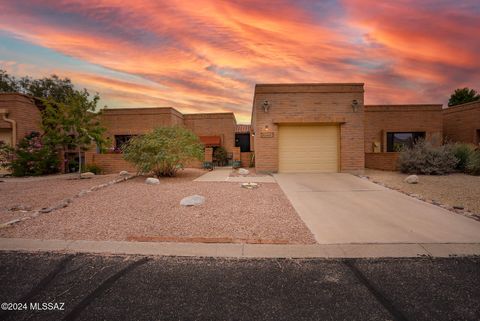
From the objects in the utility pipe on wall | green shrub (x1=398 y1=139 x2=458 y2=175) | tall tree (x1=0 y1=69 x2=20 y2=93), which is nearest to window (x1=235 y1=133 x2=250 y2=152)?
green shrub (x1=398 y1=139 x2=458 y2=175)

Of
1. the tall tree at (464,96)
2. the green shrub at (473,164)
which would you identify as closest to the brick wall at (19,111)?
the green shrub at (473,164)

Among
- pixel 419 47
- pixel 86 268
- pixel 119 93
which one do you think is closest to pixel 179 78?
pixel 119 93

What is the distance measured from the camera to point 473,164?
36.0 ft

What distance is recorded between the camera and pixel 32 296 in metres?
2.50

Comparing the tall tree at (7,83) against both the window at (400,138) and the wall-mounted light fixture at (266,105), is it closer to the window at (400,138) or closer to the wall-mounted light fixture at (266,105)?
the wall-mounted light fixture at (266,105)

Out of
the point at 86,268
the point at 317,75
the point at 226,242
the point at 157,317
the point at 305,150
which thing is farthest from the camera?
the point at 317,75

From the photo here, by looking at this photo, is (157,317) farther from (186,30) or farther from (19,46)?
(19,46)

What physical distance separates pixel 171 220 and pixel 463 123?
77.5 feet

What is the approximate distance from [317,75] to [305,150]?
5.23 m

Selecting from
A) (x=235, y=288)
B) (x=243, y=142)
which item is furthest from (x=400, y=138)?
(x=235, y=288)

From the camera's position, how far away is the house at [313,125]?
1195 centimetres

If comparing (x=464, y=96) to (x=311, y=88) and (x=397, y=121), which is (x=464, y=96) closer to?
(x=397, y=121)

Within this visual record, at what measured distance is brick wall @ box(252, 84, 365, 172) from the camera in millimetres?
11914

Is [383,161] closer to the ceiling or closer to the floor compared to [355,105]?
closer to the floor
